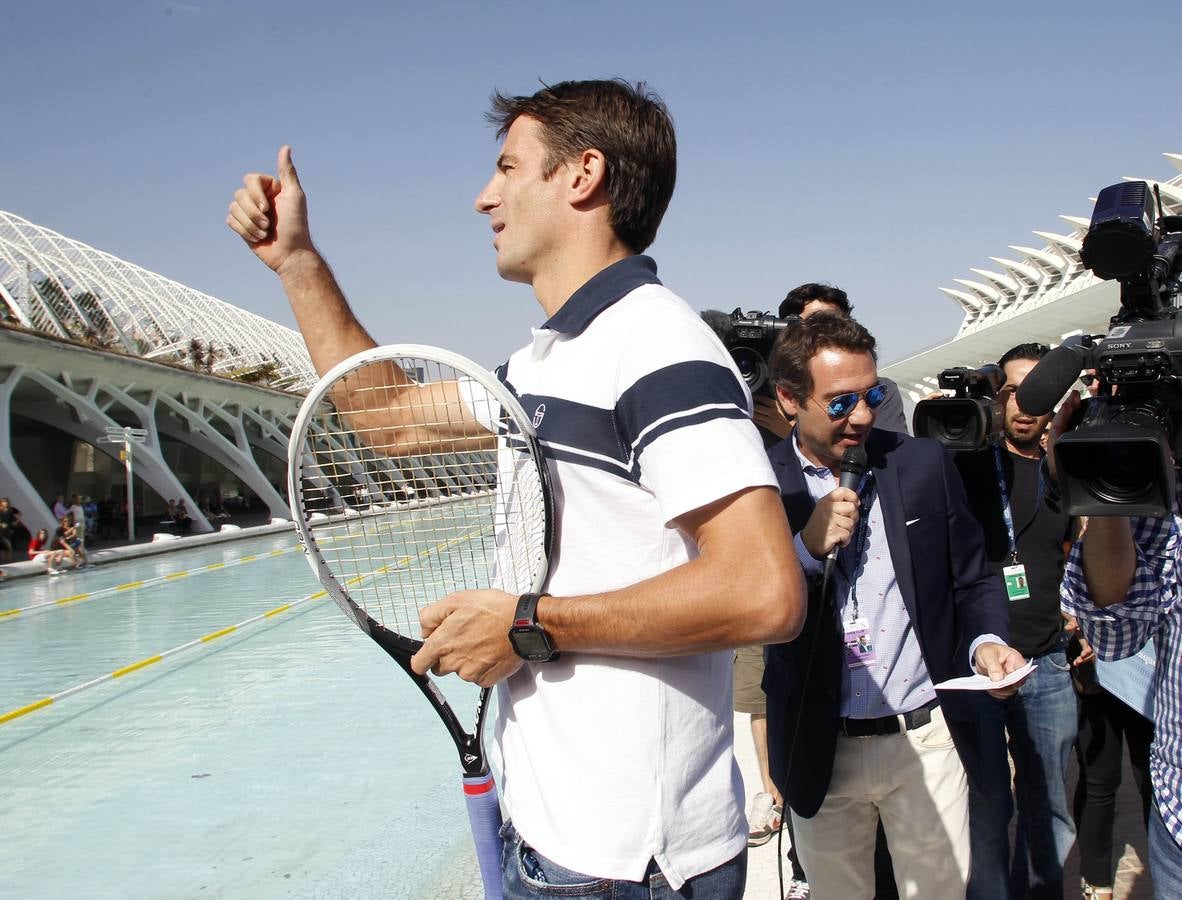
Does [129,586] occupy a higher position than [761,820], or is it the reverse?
[129,586]

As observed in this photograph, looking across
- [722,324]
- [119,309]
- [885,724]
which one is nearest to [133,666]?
[722,324]

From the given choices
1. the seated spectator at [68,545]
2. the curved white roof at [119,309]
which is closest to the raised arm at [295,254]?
the seated spectator at [68,545]

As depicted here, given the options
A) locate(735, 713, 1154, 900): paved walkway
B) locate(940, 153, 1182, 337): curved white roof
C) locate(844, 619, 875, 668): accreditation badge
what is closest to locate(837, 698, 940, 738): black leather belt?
locate(844, 619, 875, 668): accreditation badge

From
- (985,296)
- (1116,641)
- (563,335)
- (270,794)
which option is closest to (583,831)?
(563,335)

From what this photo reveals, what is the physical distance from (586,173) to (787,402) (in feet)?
5.09

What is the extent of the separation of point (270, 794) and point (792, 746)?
3586mm

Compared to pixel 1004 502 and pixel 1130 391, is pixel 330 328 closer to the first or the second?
pixel 1130 391

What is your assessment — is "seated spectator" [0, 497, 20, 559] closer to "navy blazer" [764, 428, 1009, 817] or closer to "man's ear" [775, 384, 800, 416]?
"man's ear" [775, 384, 800, 416]

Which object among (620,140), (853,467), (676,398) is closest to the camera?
(676,398)

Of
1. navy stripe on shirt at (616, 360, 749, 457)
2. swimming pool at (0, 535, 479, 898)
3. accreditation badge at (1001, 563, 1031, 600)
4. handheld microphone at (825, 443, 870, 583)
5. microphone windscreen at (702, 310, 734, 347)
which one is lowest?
swimming pool at (0, 535, 479, 898)

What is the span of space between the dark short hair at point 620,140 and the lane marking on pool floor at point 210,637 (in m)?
0.71

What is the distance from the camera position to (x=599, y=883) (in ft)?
4.65

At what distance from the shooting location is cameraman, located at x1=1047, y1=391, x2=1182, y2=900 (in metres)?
1.90

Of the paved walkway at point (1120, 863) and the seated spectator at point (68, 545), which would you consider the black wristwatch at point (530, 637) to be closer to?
the paved walkway at point (1120, 863)
